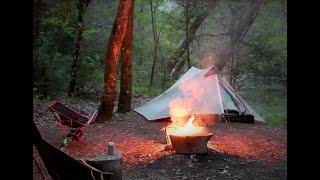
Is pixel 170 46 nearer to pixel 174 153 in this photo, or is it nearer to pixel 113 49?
pixel 113 49

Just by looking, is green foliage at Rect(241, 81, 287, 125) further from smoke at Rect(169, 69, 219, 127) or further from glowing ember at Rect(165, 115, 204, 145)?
glowing ember at Rect(165, 115, 204, 145)

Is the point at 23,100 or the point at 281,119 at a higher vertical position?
the point at 23,100

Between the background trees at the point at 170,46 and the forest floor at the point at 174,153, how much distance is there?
2584mm

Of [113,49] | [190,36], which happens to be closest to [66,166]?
[113,49]

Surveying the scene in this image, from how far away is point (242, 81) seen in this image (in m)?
14.0

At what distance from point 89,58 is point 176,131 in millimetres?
6933

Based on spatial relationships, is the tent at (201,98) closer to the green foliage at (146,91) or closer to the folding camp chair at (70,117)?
the folding camp chair at (70,117)

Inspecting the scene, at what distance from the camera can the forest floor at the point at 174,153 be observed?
193 inches

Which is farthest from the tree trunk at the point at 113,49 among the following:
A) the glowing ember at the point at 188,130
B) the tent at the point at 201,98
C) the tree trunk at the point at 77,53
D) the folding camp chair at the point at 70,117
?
the tree trunk at the point at 77,53

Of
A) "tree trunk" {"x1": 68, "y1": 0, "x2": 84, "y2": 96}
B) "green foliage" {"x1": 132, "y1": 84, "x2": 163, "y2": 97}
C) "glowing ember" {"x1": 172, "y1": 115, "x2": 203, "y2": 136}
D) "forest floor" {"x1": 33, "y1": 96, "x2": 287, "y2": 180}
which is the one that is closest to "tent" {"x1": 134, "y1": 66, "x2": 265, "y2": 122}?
"forest floor" {"x1": 33, "y1": 96, "x2": 287, "y2": 180}

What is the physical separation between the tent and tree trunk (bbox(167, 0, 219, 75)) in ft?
16.6

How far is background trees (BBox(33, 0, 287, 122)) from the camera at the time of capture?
1119 cm
